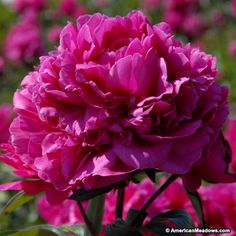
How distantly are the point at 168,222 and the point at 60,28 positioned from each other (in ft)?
13.0

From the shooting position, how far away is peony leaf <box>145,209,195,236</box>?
3.13 ft

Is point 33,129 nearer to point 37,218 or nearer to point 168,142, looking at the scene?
point 168,142

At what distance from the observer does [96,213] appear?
101 centimetres

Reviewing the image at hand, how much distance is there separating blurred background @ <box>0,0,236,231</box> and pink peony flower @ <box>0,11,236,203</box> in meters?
1.22

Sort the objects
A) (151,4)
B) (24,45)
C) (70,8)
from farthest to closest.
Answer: (151,4)
(70,8)
(24,45)

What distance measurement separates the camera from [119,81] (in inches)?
34.3

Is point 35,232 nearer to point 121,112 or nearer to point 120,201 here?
point 120,201

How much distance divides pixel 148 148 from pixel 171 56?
14cm

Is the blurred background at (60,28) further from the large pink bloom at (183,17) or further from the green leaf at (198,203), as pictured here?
the green leaf at (198,203)

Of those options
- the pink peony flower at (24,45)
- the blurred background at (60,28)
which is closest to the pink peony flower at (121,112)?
the blurred background at (60,28)

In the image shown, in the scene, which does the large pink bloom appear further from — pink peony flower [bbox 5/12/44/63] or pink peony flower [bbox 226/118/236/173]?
pink peony flower [bbox 226/118/236/173]

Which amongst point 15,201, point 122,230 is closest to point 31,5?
point 15,201

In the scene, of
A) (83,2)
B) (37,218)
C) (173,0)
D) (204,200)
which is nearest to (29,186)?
(204,200)

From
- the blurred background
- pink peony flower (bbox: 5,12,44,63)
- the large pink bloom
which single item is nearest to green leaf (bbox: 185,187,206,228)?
the blurred background
